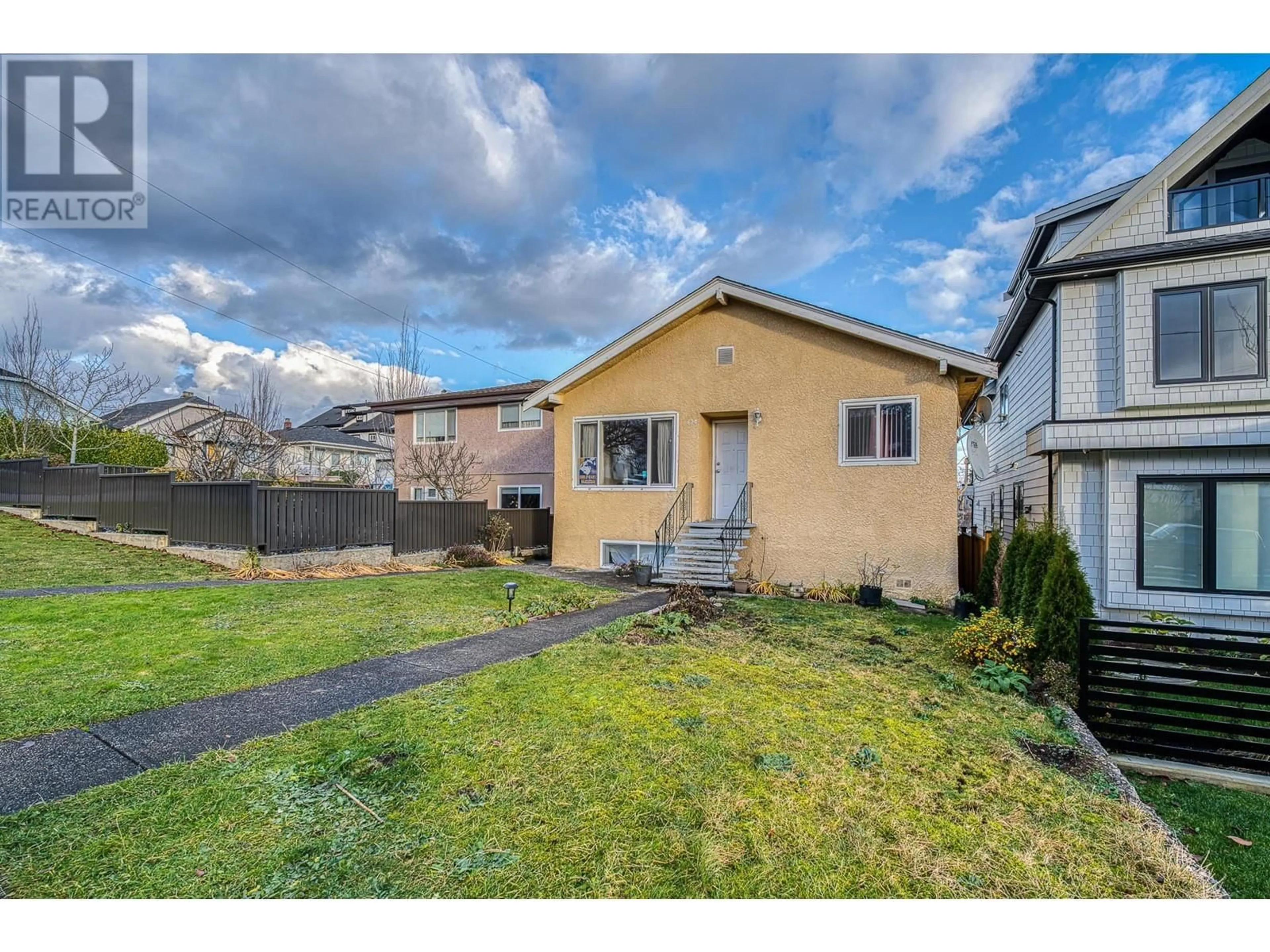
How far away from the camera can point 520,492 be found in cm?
1934

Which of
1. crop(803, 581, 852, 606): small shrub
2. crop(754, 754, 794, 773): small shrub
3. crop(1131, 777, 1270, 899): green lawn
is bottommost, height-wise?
crop(1131, 777, 1270, 899): green lawn

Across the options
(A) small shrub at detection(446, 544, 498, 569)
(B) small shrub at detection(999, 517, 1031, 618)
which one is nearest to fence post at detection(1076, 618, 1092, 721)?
(B) small shrub at detection(999, 517, 1031, 618)

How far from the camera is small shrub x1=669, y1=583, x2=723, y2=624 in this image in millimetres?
8453

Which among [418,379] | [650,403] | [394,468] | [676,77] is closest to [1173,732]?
[676,77]

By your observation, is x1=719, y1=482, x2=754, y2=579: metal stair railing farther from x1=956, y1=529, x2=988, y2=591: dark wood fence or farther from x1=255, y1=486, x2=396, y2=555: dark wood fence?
x1=255, y1=486, x2=396, y2=555: dark wood fence

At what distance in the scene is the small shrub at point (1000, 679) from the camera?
559 cm

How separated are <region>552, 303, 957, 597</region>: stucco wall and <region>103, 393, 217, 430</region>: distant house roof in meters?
21.0

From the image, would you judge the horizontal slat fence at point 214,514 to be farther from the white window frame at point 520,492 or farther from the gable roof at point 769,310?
the white window frame at point 520,492

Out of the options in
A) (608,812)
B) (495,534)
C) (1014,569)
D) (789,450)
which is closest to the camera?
(608,812)

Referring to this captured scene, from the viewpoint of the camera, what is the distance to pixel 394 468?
21.6m

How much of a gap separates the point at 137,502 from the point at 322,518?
539cm

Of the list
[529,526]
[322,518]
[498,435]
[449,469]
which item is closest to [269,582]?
[322,518]

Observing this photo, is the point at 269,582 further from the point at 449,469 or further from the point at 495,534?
the point at 449,469

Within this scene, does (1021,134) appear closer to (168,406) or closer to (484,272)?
(484,272)
